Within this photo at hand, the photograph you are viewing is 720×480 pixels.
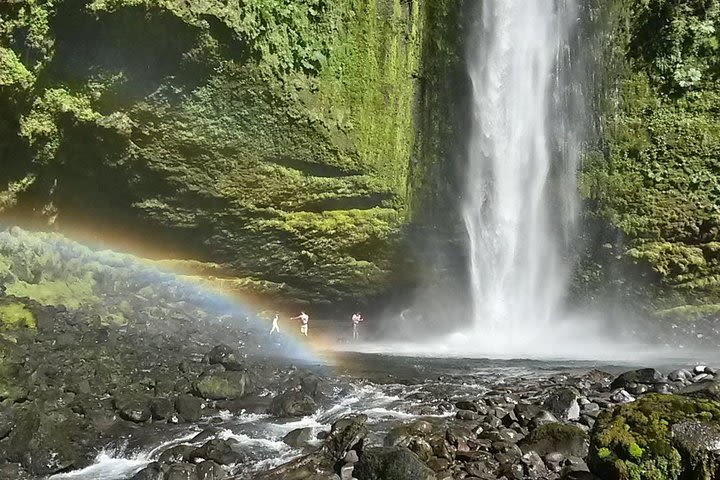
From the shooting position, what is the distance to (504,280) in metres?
20.9

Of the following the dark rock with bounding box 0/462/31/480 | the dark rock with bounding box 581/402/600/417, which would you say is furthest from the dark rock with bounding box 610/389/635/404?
the dark rock with bounding box 0/462/31/480

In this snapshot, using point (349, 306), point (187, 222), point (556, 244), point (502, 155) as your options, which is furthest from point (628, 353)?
point (187, 222)

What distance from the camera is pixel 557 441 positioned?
22.9 ft

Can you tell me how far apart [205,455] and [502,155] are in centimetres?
1638

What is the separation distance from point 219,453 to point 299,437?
117 cm

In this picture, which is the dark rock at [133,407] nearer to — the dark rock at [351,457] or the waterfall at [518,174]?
the dark rock at [351,457]

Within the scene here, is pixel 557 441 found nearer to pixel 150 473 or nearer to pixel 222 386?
pixel 150 473

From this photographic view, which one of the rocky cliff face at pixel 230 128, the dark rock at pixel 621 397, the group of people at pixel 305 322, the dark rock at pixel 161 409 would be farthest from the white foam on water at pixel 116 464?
the group of people at pixel 305 322

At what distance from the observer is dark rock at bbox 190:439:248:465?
7.35 meters

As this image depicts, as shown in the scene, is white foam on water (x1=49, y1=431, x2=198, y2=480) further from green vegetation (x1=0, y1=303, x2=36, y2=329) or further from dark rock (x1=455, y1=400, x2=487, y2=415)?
green vegetation (x1=0, y1=303, x2=36, y2=329)

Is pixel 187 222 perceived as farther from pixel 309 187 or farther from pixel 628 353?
pixel 628 353

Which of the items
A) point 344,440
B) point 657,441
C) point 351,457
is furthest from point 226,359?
point 657,441

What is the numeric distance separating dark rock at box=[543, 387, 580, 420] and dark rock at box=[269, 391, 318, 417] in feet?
12.6

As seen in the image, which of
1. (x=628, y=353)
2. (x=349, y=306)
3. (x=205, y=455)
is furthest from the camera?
(x=349, y=306)
